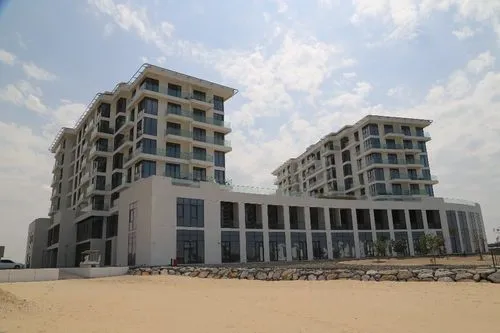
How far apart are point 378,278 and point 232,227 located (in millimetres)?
28229

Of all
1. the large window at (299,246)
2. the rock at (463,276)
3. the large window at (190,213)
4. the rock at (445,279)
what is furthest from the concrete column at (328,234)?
the rock at (463,276)

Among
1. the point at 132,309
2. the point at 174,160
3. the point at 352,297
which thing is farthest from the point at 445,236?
the point at 132,309

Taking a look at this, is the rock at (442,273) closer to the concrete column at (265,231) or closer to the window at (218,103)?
the concrete column at (265,231)

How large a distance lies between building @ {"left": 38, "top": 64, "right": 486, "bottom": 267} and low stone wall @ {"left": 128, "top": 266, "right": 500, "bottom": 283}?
1230cm

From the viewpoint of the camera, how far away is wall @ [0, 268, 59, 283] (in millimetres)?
26297

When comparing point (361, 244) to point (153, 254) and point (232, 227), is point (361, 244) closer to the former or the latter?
point (232, 227)

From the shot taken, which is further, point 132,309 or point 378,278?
point 378,278

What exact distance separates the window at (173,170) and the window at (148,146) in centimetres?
278

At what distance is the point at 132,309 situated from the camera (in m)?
11.9

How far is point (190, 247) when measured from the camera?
Result: 41469mm

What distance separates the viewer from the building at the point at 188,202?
42250 millimetres

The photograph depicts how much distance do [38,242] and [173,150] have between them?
33.5 metres

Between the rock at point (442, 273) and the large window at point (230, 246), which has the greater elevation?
the large window at point (230, 246)

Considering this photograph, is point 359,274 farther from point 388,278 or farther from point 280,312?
point 280,312
